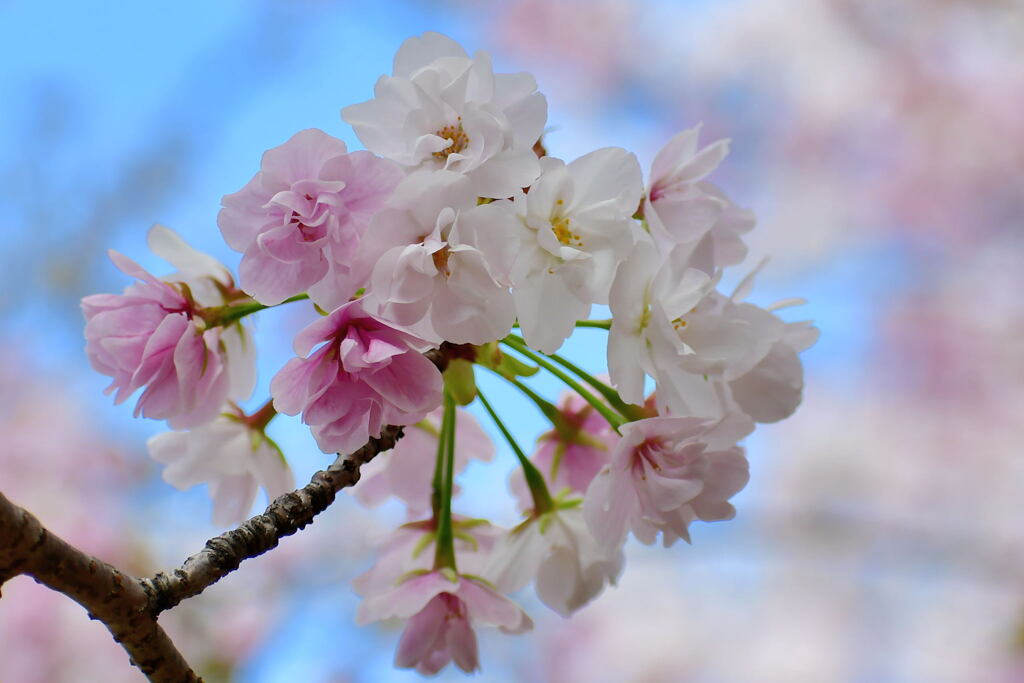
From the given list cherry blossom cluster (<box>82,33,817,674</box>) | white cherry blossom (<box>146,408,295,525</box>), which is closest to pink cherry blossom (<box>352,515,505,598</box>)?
cherry blossom cluster (<box>82,33,817,674</box>)

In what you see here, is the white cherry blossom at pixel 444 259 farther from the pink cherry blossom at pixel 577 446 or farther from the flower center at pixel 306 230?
the pink cherry blossom at pixel 577 446

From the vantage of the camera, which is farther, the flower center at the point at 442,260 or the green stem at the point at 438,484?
the green stem at the point at 438,484

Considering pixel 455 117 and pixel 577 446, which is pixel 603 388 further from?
pixel 455 117

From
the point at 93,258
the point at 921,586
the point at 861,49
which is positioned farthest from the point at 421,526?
the point at 861,49

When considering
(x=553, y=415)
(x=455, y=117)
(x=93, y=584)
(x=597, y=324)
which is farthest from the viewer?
(x=553, y=415)

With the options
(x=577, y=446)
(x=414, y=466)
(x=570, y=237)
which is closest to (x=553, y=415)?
(x=577, y=446)

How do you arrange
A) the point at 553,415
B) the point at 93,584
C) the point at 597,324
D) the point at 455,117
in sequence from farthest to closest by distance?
the point at 553,415 < the point at 597,324 < the point at 455,117 < the point at 93,584

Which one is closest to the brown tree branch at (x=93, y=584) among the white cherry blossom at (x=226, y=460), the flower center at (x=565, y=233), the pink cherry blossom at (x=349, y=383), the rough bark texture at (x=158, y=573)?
the rough bark texture at (x=158, y=573)
